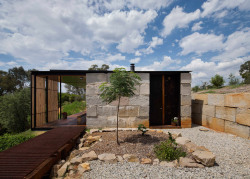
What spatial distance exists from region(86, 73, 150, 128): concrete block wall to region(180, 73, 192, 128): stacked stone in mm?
1695

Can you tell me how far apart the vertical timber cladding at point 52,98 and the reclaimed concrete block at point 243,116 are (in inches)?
341

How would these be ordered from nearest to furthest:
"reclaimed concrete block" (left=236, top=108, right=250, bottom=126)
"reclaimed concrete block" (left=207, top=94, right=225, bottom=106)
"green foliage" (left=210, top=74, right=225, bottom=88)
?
"reclaimed concrete block" (left=236, top=108, right=250, bottom=126) → "reclaimed concrete block" (left=207, top=94, right=225, bottom=106) → "green foliage" (left=210, top=74, right=225, bottom=88)

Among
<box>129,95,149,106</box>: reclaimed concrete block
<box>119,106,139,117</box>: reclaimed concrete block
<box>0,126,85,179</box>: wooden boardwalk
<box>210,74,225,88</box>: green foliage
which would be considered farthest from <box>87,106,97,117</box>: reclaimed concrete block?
<box>210,74,225,88</box>: green foliage

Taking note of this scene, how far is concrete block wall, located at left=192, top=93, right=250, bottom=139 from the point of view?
3.92 m

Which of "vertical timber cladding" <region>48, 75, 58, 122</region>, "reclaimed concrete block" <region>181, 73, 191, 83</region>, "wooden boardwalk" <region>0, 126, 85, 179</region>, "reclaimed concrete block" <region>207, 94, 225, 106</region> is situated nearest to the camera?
"wooden boardwalk" <region>0, 126, 85, 179</region>

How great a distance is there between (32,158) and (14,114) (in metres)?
11.8

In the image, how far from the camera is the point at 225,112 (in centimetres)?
458

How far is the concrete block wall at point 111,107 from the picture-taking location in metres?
5.02

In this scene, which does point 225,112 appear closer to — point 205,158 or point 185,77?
point 185,77

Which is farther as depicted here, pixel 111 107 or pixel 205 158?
pixel 111 107

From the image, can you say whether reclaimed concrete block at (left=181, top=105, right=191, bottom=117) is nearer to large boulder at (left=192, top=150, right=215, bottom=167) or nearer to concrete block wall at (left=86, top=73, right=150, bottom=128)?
concrete block wall at (left=86, top=73, right=150, bottom=128)

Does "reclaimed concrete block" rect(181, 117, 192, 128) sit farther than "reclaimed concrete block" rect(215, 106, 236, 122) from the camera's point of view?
Yes

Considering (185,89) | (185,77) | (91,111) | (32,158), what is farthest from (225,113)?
(32,158)

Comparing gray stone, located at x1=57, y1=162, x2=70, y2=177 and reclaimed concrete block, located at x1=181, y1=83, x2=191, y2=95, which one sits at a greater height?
reclaimed concrete block, located at x1=181, y1=83, x2=191, y2=95
